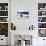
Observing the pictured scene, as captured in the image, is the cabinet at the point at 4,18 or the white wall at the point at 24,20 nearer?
the white wall at the point at 24,20

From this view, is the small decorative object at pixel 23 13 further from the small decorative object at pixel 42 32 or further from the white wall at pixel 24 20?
the small decorative object at pixel 42 32

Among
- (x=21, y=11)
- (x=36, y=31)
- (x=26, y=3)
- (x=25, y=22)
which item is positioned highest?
(x=26, y=3)

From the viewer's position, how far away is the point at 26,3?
6.53m

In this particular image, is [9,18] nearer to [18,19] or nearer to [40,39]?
[18,19]

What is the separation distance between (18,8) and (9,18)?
692 millimetres

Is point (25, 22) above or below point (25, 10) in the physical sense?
below

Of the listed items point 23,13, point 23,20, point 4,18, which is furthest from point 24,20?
point 4,18

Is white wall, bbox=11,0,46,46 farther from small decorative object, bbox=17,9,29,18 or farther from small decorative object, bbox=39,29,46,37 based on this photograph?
small decorative object, bbox=39,29,46,37

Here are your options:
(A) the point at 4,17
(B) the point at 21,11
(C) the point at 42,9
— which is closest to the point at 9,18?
(A) the point at 4,17

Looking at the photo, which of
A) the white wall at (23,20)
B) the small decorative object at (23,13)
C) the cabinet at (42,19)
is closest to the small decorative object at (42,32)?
the cabinet at (42,19)

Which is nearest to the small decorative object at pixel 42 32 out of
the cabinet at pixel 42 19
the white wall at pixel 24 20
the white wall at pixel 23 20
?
the cabinet at pixel 42 19

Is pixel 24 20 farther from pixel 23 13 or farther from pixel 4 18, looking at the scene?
pixel 4 18

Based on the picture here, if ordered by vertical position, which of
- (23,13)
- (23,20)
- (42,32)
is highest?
(23,13)

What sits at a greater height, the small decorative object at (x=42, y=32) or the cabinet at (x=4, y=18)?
the cabinet at (x=4, y=18)
